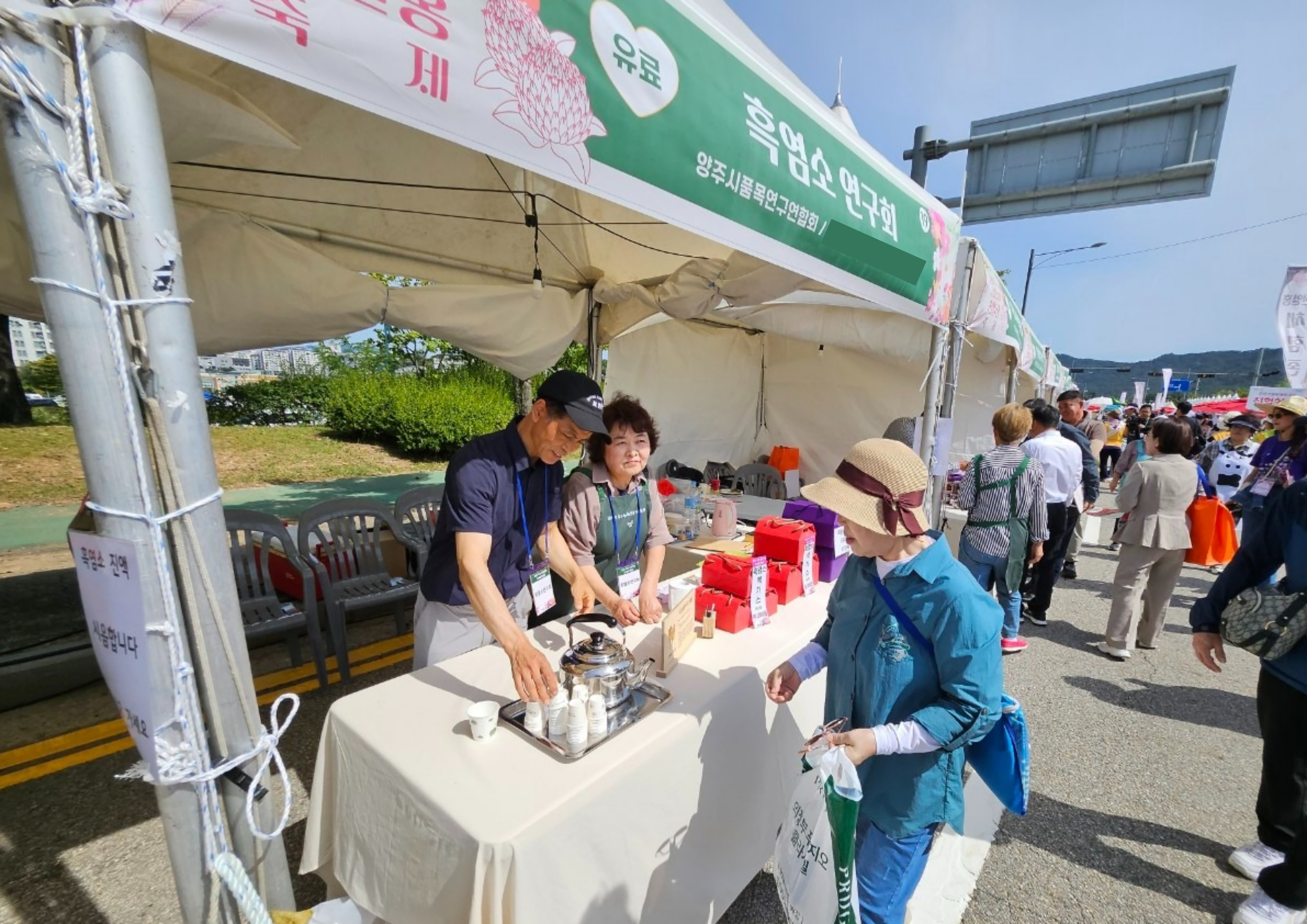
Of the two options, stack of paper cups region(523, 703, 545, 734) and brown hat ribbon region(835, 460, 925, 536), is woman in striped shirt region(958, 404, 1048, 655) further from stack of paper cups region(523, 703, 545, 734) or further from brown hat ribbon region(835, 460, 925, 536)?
stack of paper cups region(523, 703, 545, 734)

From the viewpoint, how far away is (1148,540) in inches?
152

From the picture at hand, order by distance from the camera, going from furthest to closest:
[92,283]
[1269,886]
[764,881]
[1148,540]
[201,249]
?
[1148,540] → [201,249] → [764,881] → [1269,886] → [92,283]

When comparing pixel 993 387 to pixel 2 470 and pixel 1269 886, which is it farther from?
pixel 2 470

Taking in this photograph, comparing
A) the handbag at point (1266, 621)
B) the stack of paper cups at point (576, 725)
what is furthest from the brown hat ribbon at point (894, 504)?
the handbag at point (1266, 621)

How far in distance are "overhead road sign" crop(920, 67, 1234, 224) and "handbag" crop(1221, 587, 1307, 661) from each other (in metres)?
3.68

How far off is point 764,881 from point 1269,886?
169 centimetres

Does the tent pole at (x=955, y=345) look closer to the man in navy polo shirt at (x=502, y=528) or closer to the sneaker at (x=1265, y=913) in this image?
the sneaker at (x=1265, y=913)

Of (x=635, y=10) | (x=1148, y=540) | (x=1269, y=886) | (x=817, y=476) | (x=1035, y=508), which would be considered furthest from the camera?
(x=817, y=476)

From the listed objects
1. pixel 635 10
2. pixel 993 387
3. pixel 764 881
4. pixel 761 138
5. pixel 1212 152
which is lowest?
pixel 764 881

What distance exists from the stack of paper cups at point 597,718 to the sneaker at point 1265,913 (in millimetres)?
2344

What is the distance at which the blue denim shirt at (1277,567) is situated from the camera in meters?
1.71

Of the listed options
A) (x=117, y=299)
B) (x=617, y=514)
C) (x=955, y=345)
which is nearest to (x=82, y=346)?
(x=117, y=299)

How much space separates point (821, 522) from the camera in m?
2.74

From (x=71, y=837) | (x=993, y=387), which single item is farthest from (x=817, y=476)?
(x=71, y=837)
